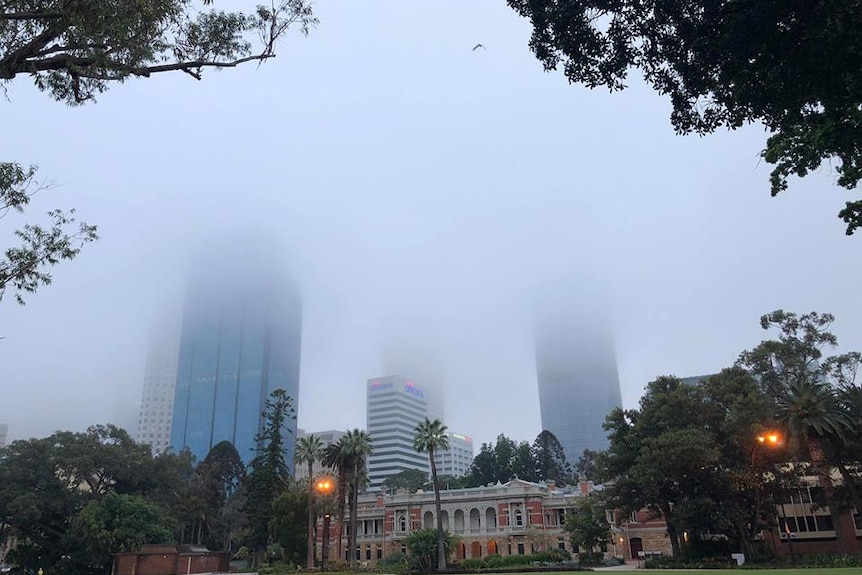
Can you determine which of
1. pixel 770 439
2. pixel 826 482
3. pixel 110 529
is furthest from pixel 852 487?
pixel 110 529

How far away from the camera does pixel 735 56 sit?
47.3 feet

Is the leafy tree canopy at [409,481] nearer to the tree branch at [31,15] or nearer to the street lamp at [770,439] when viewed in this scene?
the street lamp at [770,439]

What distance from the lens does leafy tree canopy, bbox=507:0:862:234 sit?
527 inches

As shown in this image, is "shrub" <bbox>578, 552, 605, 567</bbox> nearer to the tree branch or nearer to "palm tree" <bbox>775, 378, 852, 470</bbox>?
"palm tree" <bbox>775, 378, 852, 470</bbox>

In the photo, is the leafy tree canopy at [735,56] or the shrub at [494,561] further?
the shrub at [494,561]

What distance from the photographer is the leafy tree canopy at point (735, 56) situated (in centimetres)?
1340

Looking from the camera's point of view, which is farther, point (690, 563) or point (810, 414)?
point (690, 563)

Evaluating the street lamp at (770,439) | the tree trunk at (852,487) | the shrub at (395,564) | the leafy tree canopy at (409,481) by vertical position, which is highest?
the leafy tree canopy at (409,481)

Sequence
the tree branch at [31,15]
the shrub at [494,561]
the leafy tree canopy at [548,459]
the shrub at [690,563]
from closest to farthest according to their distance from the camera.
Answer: the tree branch at [31,15], the shrub at [690,563], the shrub at [494,561], the leafy tree canopy at [548,459]

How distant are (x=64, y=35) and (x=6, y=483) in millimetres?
68107

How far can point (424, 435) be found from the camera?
67062 millimetres

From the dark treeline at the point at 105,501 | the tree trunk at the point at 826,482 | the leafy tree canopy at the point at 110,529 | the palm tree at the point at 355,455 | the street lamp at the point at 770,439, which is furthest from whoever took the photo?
the palm tree at the point at 355,455

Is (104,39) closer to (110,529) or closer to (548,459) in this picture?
(110,529)

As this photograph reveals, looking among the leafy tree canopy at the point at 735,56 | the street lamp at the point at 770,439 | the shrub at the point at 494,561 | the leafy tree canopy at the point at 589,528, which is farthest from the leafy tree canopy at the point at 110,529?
the leafy tree canopy at the point at 735,56
